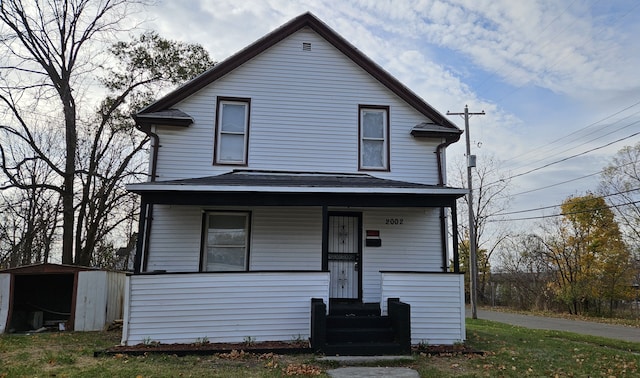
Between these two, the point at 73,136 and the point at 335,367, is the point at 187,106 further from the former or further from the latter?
the point at 73,136

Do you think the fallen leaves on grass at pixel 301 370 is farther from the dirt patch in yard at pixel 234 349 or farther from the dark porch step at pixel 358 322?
the dark porch step at pixel 358 322

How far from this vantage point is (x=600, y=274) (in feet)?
85.0

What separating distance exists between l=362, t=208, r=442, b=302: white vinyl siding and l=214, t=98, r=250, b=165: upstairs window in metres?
3.31

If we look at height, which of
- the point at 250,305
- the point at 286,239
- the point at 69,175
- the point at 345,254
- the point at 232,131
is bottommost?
the point at 250,305

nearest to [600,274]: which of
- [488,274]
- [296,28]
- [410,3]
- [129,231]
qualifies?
[488,274]

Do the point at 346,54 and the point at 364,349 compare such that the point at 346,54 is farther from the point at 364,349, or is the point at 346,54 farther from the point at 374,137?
the point at 364,349

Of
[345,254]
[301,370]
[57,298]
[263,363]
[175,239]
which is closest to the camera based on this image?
[301,370]

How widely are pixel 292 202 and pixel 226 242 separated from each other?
2.10m

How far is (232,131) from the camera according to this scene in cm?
1047

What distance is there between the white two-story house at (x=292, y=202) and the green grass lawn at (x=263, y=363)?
857 mm

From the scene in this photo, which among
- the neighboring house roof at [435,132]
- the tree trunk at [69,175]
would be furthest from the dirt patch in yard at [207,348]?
the tree trunk at [69,175]

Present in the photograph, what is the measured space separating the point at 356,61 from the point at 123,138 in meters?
14.1

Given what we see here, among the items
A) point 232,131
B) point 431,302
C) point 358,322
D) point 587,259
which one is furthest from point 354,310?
point 587,259

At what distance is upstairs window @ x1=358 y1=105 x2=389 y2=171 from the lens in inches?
425
